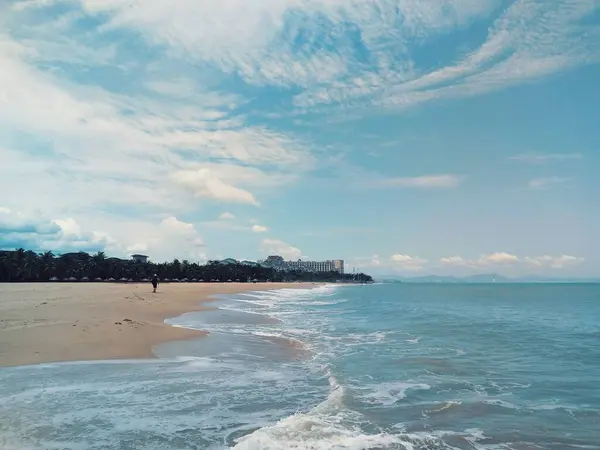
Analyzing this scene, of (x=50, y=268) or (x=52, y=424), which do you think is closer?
(x=52, y=424)

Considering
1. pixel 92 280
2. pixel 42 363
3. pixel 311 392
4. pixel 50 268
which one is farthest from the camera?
pixel 92 280

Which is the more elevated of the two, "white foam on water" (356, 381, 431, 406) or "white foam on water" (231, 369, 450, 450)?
"white foam on water" (231, 369, 450, 450)

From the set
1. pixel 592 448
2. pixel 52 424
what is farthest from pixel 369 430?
pixel 52 424

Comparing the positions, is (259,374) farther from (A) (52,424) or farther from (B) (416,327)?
(B) (416,327)

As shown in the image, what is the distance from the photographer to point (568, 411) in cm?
930

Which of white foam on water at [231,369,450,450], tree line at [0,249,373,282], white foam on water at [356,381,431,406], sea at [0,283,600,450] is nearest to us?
white foam on water at [231,369,450,450]

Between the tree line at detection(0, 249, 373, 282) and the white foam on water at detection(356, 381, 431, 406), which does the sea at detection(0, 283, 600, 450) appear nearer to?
the white foam on water at detection(356, 381, 431, 406)

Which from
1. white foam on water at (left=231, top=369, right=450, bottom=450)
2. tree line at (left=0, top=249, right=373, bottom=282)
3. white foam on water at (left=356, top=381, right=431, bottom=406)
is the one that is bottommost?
white foam on water at (left=356, top=381, right=431, bottom=406)

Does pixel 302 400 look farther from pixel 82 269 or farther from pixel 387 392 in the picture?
pixel 82 269

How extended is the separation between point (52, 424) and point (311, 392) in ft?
17.0

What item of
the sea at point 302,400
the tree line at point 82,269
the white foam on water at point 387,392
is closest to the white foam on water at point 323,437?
the sea at point 302,400

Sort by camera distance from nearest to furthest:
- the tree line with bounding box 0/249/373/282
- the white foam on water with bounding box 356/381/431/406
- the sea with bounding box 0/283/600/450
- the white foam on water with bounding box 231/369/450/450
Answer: the white foam on water with bounding box 231/369/450/450 → the sea with bounding box 0/283/600/450 → the white foam on water with bounding box 356/381/431/406 → the tree line with bounding box 0/249/373/282

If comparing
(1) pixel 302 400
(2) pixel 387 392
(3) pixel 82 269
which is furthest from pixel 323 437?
(3) pixel 82 269

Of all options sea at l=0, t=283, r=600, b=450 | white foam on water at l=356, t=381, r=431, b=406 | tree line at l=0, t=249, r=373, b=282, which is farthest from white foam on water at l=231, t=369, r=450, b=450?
tree line at l=0, t=249, r=373, b=282
